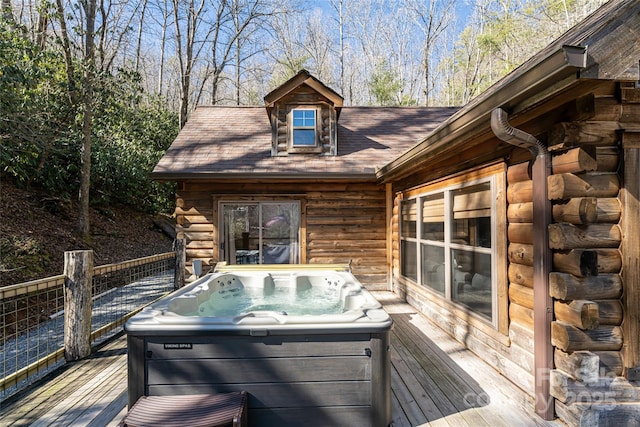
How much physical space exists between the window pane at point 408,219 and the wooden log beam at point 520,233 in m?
2.32

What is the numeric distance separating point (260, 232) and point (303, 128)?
7.62 feet

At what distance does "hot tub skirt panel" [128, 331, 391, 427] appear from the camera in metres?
2.19

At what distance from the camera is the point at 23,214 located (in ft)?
26.1

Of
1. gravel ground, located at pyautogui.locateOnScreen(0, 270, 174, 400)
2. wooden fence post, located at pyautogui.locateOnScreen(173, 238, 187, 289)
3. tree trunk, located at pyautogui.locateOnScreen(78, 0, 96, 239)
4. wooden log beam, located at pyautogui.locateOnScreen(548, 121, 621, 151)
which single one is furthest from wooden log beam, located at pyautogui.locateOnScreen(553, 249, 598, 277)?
tree trunk, located at pyautogui.locateOnScreen(78, 0, 96, 239)

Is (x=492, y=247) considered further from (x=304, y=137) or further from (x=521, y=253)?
(x=304, y=137)

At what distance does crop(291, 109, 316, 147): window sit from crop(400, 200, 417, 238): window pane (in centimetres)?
247

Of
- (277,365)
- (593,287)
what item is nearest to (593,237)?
(593,287)

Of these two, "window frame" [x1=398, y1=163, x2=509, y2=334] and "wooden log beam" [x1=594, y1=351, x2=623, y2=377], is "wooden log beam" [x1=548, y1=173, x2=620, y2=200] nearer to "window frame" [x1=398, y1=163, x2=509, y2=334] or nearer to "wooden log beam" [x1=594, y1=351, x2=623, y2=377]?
"window frame" [x1=398, y1=163, x2=509, y2=334]

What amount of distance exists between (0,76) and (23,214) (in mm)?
4268

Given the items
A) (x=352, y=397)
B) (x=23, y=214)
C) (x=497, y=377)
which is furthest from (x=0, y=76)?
(x=497, y=377)

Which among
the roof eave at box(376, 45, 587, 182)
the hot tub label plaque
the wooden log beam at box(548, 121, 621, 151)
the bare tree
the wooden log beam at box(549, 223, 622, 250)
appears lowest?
the hot tub label plaque

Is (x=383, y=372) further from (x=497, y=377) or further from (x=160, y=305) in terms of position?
(x=160, y=305)

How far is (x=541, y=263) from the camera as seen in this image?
2.40 m

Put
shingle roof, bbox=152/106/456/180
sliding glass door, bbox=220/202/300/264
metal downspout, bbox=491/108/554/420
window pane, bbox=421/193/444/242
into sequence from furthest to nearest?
sliding glass door, bbox=220/202/300/264
shingle roof, bbox=152/106/456/180
window pane, bbox=421/193/444/242
metal downspout, bbox=491/108/554/420
